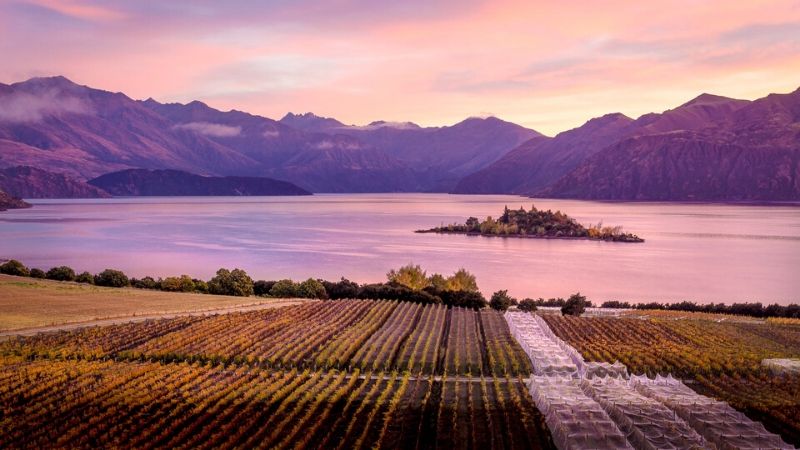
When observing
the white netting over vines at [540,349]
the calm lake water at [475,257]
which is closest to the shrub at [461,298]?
the white netting over vines at [540,349]

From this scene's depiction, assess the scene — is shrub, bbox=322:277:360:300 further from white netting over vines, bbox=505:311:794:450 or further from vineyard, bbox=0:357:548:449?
white netting over vines, bbox=505:311:794:450

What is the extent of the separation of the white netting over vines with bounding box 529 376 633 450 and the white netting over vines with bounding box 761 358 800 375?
45.4 feet

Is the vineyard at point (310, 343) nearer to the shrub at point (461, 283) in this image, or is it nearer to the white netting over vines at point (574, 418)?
the white netting over vines at point (574, 418)

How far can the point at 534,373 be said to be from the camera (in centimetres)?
3731

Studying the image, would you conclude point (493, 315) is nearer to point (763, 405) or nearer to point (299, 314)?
point (299, 314)

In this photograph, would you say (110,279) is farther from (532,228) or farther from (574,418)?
(532,228)

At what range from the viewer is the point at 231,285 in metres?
70.0

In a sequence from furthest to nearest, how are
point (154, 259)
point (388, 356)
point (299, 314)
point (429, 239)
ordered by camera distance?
point (429, 239)
point (154, 259)
point (299, 314)
point (388, 356)

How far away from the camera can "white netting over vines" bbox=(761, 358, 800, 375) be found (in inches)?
1518

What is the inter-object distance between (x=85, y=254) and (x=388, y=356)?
10509cm

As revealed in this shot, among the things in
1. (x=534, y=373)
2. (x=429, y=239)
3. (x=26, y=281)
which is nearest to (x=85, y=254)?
(x=26, y=281)

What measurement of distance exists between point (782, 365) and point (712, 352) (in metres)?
4.92

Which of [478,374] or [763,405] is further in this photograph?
[478,374]

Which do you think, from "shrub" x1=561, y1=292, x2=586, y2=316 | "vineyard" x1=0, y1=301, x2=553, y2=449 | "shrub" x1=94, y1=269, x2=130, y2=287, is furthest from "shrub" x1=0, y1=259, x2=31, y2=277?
"shrub" x1=561, y1=292, x2=586, y2=316
